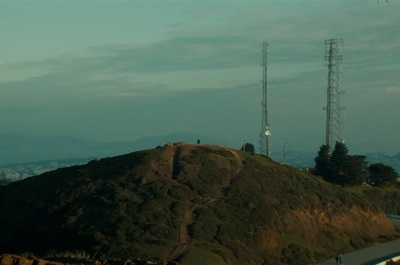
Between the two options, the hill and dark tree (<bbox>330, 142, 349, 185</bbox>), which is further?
dark tree (<bbox>330, 142, 349, 185</bbox>)

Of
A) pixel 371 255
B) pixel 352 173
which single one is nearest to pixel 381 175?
pixel 352 173

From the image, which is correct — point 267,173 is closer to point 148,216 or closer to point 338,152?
point 148,216

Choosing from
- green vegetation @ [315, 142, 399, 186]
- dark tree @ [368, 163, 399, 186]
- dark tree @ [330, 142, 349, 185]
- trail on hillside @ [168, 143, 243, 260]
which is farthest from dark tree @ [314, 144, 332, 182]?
trail on hillside @ [168, 143, 243, 260]

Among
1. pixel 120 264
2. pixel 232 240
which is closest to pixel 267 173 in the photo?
pixel 232 240

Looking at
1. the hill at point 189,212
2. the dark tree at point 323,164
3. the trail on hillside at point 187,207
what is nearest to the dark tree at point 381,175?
the dark tree at point 323,164

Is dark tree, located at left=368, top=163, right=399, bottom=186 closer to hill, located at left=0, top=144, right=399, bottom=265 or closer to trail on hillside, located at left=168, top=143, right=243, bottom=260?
hill, located at left=0, top=144, right=399, bottom=265

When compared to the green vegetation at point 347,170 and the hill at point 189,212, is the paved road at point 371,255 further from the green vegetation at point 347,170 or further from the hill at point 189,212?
the green vegetation at point 347,170

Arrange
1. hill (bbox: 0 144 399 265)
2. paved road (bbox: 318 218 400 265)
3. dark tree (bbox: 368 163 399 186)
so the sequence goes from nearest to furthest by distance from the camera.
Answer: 1. hill (bbox: 0 144 399 265)
2. paved road (bbox: 318 218 400 265)
3. dark tree (bbox: 368 163 399 186)
